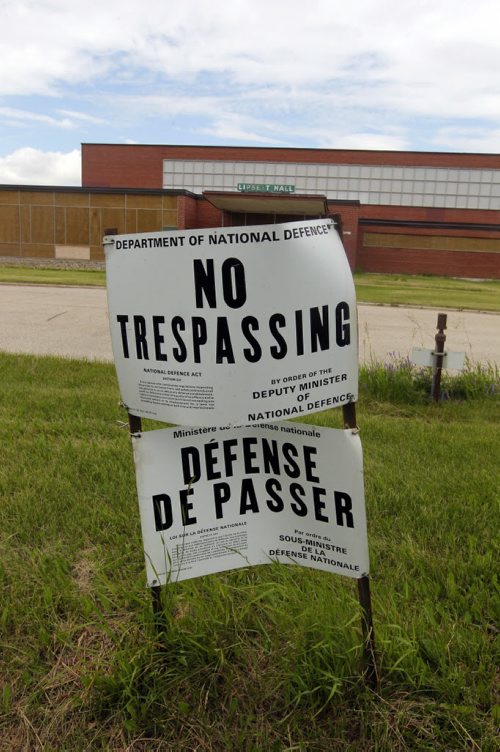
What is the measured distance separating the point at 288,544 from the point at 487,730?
0.83 m

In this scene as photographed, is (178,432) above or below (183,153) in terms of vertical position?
below

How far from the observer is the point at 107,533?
313cm

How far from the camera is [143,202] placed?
128ft

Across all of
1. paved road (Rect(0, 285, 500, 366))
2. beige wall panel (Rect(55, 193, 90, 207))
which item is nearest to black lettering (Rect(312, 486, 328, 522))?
paved road (Rect(0, 285, 500, 366))

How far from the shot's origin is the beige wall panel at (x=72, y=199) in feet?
130

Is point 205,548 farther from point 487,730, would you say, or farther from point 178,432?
point 487,730

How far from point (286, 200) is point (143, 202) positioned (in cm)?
888

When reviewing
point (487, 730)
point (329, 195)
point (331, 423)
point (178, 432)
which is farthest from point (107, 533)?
point (329, 195)

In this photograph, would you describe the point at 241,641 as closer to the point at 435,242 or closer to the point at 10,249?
the point at 10,249

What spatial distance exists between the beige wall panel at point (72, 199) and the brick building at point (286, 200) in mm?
62

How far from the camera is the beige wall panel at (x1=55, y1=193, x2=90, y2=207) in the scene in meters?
39.7

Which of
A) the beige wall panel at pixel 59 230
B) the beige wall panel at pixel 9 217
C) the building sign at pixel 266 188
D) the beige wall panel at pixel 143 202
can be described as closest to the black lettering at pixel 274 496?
the beige wall panel at pixel 143 202

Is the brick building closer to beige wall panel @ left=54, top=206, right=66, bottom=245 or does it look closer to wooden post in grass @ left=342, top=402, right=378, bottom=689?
beige wall panel @ left=54, top=206, right=66, bottom=245

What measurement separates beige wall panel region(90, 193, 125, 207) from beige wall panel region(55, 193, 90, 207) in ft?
1.52
